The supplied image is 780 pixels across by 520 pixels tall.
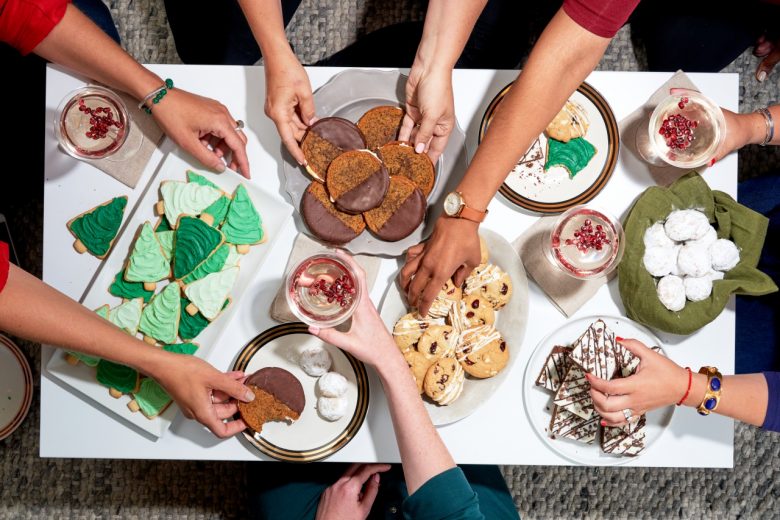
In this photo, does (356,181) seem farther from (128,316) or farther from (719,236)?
(719,236)

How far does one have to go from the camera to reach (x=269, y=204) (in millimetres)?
1163

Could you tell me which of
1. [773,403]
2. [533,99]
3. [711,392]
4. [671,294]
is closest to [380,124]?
[533,99]

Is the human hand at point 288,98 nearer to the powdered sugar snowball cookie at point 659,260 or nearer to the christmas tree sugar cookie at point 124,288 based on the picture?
the christmas tree sugar cookie at point 124,288

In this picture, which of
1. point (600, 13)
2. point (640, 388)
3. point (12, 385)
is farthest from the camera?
point (12, 385)

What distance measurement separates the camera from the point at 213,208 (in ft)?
3.81

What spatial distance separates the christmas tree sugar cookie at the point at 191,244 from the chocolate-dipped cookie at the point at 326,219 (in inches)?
6.9

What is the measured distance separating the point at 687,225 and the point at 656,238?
2.1 inches

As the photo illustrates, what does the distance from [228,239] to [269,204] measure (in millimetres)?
98

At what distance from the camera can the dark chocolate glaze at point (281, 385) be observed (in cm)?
112

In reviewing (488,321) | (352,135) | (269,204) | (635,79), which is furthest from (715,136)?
(269,204)

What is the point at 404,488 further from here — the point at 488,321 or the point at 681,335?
the point at 681,335

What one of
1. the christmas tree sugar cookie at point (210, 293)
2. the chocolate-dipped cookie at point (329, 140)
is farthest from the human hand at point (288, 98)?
the christmas tree sugar cookie at point (210, 293)

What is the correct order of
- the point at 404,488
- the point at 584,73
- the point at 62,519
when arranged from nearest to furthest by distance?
the point at 584,73 < the point at 404,488 < the point at 62,519

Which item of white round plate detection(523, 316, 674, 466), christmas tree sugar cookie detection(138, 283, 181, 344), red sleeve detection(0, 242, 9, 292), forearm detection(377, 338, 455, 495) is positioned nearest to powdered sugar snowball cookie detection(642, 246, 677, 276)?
white round plate detection(523, 316, 674, 466)
